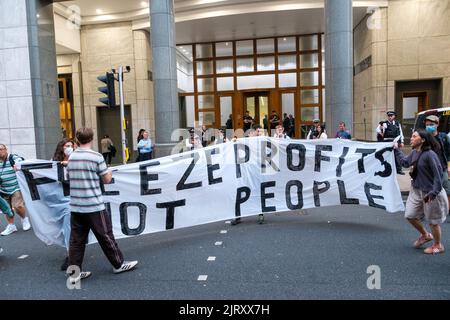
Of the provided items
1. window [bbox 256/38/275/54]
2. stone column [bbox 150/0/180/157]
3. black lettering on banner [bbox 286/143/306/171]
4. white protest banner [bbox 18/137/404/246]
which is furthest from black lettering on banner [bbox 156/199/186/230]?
window [bbox 256/38/275/54]

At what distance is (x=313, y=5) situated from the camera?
16.7 m

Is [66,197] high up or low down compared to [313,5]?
down

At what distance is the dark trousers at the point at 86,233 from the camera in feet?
15.5

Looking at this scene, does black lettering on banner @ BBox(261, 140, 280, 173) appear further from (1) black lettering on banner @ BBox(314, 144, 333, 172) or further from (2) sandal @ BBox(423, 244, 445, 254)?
(2) sandal @ BBox(423, 244, 445, 254)

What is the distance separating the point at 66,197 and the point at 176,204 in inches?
64.3

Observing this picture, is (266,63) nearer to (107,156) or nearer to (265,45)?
(265,45)

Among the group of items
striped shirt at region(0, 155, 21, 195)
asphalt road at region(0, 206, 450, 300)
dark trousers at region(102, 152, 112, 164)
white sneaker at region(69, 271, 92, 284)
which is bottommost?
asphalt road at region(0, 206, 450, 300)

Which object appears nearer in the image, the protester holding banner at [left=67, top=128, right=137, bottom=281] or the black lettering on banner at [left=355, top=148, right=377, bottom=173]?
the protester holding banner at [left=67, top=128, right=137, bottom=281]

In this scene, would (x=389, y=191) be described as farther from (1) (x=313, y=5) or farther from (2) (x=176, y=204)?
(1) (x=313, y=5)

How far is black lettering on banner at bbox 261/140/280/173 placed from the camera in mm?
7001

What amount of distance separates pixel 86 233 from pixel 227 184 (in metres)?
2.56

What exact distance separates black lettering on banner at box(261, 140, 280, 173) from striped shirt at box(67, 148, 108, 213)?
3156mm
